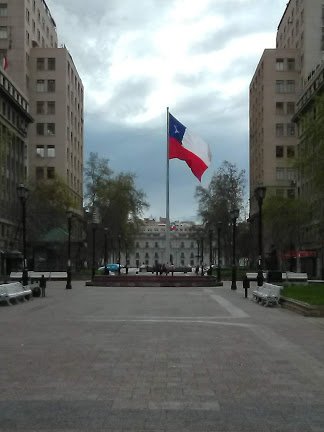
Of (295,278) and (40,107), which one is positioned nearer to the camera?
(295,278)

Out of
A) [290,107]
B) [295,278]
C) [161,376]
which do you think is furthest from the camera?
[290,107]

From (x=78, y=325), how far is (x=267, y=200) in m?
59.5

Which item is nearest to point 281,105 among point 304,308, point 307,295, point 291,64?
point 291,64

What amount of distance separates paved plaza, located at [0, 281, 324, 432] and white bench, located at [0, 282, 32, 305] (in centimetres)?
601

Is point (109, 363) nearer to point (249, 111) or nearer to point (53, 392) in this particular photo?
point (53, 392)

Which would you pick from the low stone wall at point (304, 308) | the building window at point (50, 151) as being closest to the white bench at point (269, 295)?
the low stone wall at point (304, 308)

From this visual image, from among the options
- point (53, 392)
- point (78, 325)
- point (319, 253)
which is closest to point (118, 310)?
point (78, 325)

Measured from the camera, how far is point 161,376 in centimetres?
896

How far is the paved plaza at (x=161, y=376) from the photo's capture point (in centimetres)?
650

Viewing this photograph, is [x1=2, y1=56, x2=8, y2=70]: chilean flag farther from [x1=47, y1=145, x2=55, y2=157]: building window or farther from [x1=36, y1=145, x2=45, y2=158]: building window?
[x1=47, y1=145, x2=55, y2=157]: building window

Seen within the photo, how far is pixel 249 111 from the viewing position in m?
110

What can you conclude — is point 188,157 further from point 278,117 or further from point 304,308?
point 278,117

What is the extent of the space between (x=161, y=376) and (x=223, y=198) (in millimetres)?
75111

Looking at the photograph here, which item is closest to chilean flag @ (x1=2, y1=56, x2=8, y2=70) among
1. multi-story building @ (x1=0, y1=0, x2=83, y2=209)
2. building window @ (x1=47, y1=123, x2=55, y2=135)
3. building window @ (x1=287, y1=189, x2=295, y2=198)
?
multi-story building @ (x1=0, y1=0, x2=83, y2=209)
